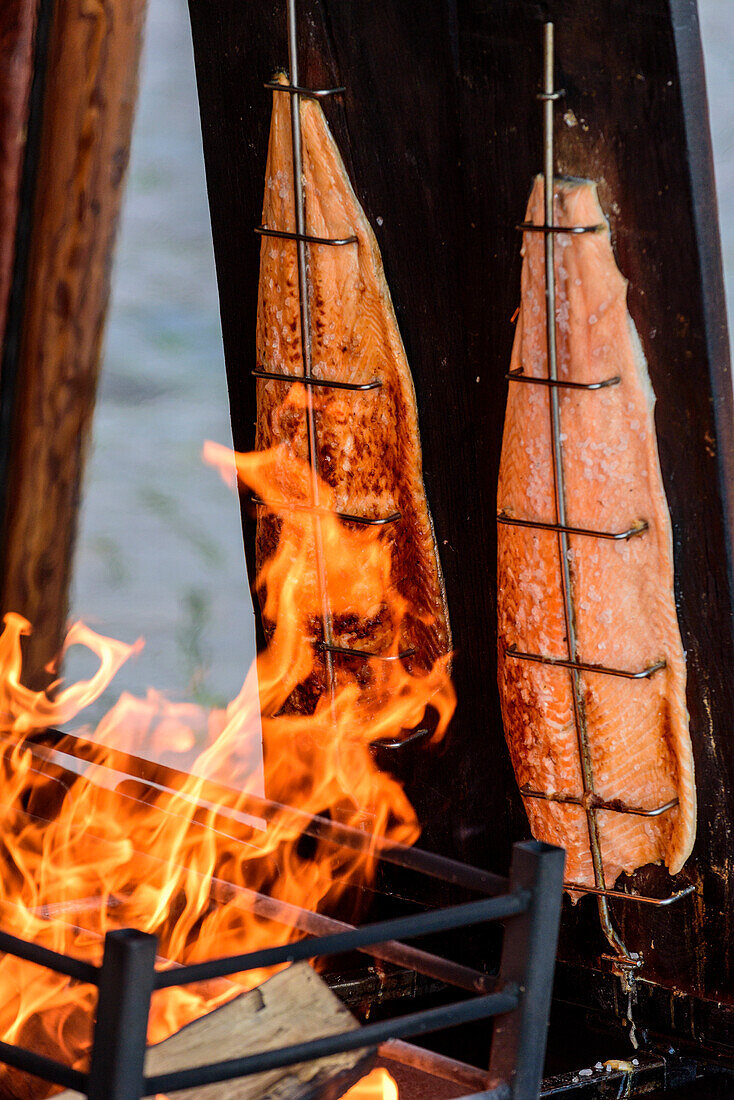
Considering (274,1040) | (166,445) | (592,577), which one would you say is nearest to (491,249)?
(592,577)

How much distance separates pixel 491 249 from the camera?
4.95 ft

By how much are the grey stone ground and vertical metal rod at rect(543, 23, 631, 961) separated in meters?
1.41

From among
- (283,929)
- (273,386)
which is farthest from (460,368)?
(283,929)

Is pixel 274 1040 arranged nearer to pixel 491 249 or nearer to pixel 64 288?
pixel 491 249

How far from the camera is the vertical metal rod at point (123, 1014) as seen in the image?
0.89 meters

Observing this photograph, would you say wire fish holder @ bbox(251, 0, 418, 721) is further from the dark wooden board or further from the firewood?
the firewood

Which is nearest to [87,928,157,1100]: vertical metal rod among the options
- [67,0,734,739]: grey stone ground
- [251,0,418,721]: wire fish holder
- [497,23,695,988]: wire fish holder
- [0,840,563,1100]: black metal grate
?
[0,840,563,1100]: black metal grate

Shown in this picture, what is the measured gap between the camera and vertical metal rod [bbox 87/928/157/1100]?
0.89m

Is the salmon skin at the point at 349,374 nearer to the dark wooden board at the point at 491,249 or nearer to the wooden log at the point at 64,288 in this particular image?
the dark wooden board at the point at 491,249

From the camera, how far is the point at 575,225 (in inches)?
54.7

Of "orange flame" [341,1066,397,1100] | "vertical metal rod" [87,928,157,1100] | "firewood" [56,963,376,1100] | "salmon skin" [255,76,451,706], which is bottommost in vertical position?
"orange flame" [341,1066,397,1100]

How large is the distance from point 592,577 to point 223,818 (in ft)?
2.30

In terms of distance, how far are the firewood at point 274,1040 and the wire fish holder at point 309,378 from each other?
0.47 metres

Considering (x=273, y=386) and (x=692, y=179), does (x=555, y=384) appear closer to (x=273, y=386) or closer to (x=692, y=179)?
(x=692, y=179)
